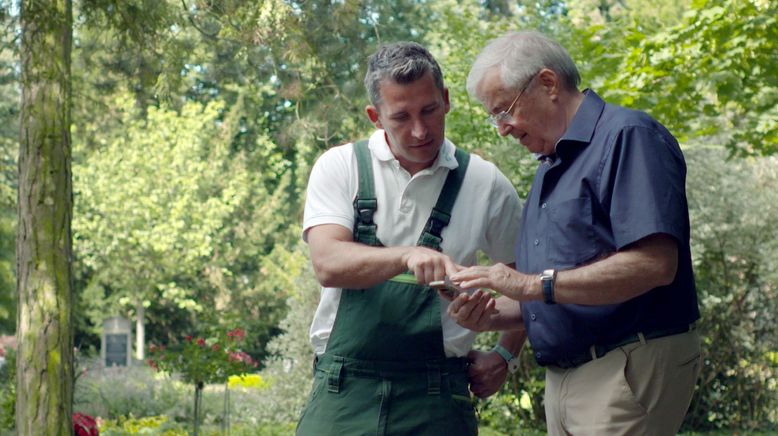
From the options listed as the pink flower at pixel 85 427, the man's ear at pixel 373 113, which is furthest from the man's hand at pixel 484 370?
the pink flower at pixel 85 427

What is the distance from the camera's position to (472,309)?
115 inches

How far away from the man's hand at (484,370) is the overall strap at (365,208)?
479 millimetres

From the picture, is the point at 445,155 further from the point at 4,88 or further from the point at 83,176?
the point at 83,176

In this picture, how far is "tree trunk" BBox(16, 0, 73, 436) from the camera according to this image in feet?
24.6

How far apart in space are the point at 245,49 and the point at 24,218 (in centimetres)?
364

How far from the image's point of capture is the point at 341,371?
3.07 m

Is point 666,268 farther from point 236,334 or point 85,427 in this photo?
point 236,334

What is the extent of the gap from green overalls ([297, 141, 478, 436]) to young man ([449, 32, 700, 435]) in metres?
0.17

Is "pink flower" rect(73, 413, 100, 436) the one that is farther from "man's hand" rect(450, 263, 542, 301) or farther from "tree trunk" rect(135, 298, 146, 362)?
"tree trunk" rect(135, 298, 146, 362)

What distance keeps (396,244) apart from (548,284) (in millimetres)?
591

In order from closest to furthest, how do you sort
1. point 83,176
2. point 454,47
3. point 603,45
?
point 603,45
point 454,47
point 83,176

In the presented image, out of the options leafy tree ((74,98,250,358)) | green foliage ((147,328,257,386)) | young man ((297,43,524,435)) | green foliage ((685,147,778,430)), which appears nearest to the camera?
young man ((297,43,524,435))

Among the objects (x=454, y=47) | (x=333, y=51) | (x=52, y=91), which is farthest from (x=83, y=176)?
(x=52, y=91)

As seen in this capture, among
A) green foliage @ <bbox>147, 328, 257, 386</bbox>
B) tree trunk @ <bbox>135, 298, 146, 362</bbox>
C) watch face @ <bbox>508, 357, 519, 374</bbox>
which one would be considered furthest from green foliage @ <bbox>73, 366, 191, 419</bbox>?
tree trunk @ <bbox>135, 298, 146, 362</bbox>
